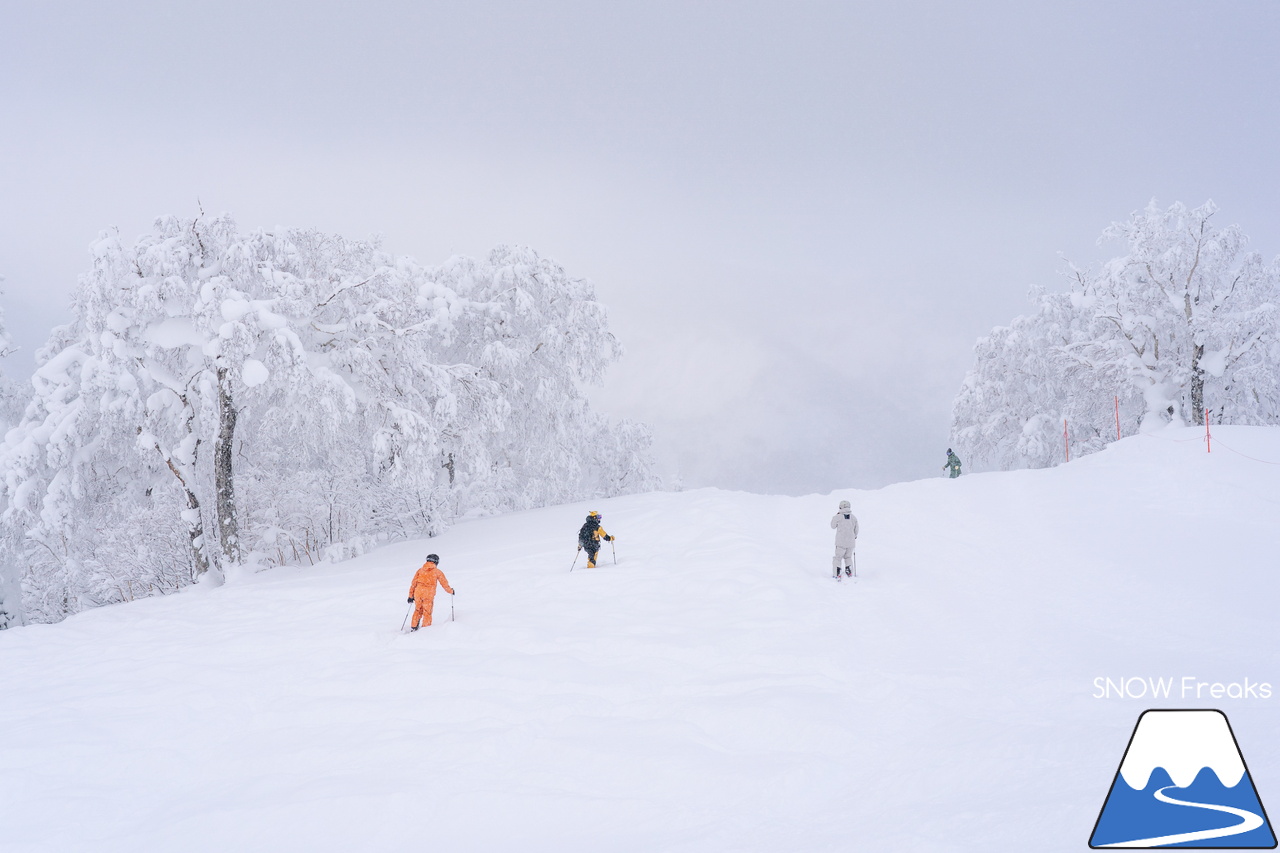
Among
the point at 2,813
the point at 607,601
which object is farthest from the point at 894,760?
the point at 2,813

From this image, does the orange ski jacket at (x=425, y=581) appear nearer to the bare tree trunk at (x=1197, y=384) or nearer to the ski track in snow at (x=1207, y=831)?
the ski track in snow at (x=1207, y=831)

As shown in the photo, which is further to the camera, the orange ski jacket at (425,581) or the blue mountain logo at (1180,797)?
the orange ski jacket at (425,581)

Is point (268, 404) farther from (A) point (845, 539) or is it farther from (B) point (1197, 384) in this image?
(B) point (1197, 384)

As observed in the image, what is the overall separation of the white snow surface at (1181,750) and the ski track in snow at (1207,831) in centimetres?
16

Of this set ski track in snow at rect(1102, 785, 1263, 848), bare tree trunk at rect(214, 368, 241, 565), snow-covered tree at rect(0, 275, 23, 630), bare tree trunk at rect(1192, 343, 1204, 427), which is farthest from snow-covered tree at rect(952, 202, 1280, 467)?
snow-covered tree at rect(0, 275, 23, 630)

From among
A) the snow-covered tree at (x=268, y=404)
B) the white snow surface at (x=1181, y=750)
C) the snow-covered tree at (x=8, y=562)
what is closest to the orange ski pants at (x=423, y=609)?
the snow-covered tree at (x=268, y=404)

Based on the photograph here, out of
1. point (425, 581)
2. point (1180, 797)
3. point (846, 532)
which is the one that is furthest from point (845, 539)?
point (1180, 797)

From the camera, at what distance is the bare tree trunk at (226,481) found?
1530 cm

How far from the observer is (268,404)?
16391 millimetres

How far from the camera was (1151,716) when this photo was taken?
13.0 feet

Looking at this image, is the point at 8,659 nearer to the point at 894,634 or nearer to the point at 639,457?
the point at 894,634

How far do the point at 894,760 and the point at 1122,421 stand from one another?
26.0 m

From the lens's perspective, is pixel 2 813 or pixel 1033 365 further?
pixel 1033 365

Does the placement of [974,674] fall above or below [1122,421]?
→ below
